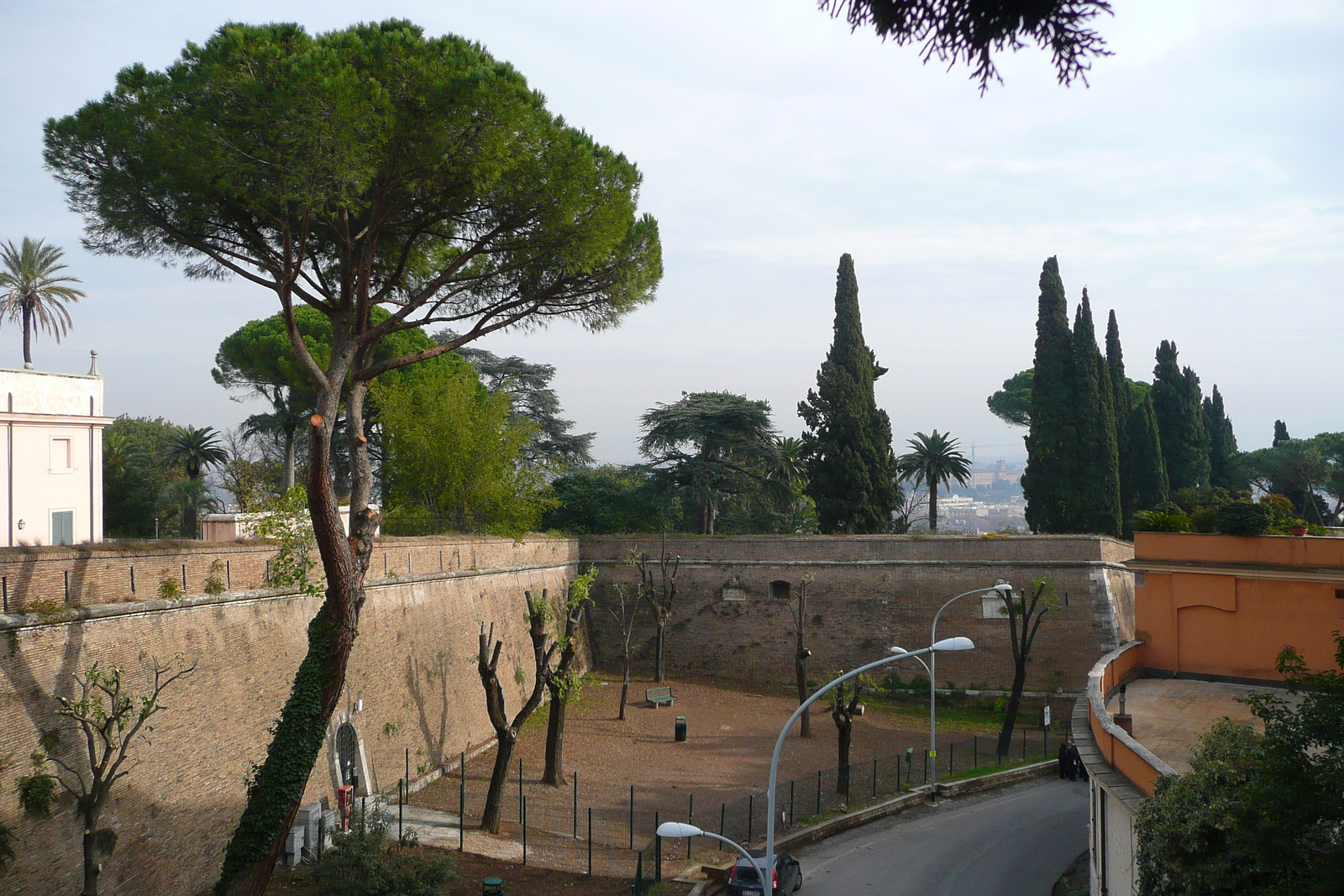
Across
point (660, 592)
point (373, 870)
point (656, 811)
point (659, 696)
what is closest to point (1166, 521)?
point (656, 811)

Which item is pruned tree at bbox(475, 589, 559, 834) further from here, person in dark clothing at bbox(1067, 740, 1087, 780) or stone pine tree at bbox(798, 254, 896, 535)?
stone pine tree at bbox(798, 254, 896, 535)

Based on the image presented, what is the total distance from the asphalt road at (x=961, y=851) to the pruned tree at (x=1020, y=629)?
2744 mm

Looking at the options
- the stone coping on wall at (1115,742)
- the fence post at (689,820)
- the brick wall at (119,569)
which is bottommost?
the fence post at (689,820)

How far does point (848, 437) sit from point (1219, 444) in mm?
26276

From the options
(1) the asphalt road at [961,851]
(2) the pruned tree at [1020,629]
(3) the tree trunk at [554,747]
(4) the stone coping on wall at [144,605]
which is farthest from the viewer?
(2) the pruned tree at [1020,629]

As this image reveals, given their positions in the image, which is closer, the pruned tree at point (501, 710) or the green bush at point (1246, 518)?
the pruned tree at point (501, 710)

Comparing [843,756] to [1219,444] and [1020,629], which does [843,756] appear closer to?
[1020,629]

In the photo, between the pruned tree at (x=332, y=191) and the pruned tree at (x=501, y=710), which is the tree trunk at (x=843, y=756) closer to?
the pruned tree at (x=501, y=710)

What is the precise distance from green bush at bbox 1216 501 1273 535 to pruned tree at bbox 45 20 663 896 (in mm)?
13691

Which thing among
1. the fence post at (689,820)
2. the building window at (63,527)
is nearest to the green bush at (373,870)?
the fence post at (689,820)

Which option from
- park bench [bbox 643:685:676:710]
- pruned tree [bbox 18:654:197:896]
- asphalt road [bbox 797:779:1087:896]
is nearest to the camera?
pruned tree [bbox 18:654:197:896]

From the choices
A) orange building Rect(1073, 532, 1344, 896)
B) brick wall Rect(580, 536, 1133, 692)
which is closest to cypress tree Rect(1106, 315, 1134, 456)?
brick wall Rect(580, 536, 1133, 692)

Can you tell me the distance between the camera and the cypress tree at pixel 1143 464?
1658 inches

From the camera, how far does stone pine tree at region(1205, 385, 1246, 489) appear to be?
50688 mm
